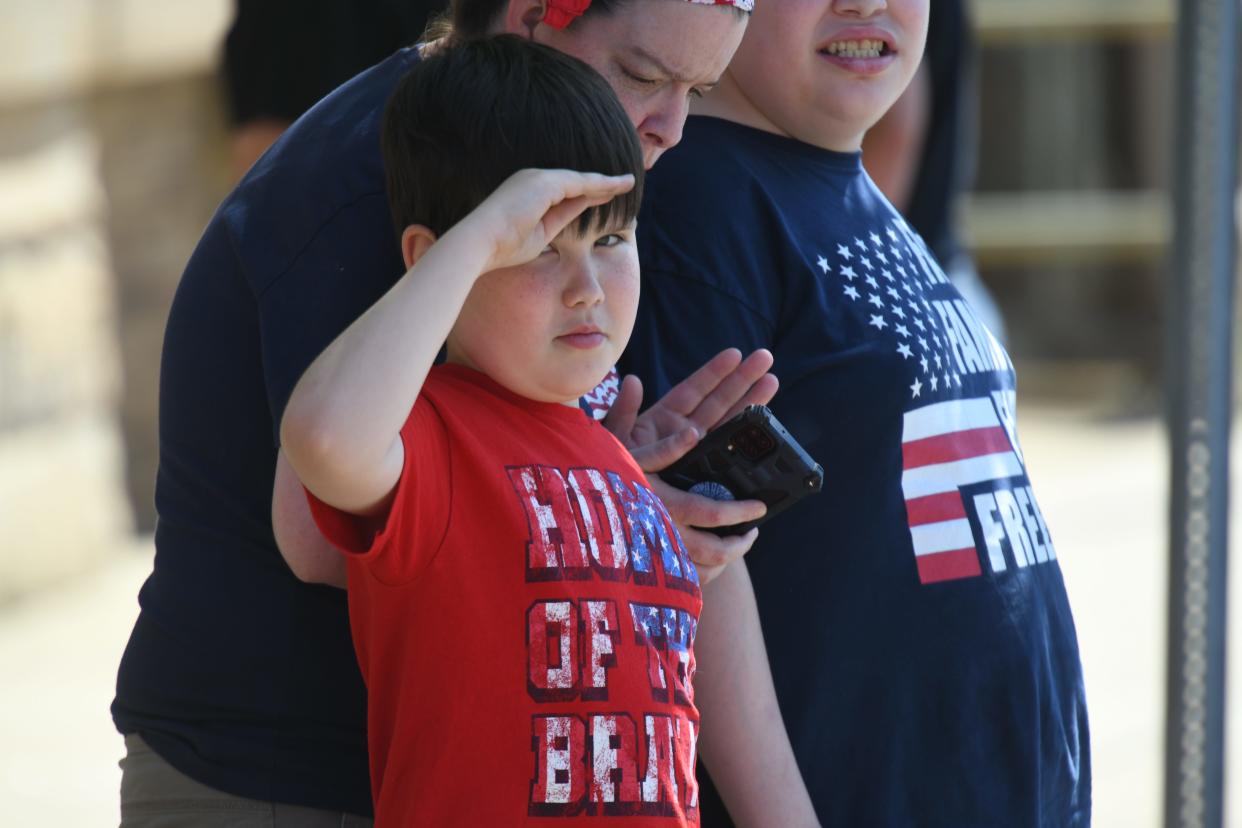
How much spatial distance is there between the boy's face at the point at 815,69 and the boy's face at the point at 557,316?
50 centimetres

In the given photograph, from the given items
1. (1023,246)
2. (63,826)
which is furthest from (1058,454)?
(63,826)

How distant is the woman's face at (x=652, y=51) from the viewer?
5.58ft

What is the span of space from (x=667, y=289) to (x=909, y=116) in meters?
2.21

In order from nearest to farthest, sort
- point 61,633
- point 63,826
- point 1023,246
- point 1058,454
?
1. point 63,826
2. point 61,633
3. point 1058,454
4. point 1023,246

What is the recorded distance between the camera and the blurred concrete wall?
5246 millimetres

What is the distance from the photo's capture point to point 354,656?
1.69 metres

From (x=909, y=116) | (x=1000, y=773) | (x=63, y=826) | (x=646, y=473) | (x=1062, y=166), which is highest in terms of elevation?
(x=1062, y=166)

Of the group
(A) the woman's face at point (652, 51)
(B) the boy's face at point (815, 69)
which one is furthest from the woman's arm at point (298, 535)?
(B) the boy's face at point (815, 69)

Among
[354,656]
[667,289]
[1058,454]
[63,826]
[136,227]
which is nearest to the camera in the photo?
[354,656]

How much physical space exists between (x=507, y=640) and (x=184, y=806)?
44cm

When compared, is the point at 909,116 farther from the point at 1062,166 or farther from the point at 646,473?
the point at 1062,166

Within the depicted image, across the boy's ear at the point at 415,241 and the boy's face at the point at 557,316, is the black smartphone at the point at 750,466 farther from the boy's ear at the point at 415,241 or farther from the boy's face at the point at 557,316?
the boy's ear at the point at 415,241

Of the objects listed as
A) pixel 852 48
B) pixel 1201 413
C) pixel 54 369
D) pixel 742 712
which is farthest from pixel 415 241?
pixel 54 369

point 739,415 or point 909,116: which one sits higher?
point 909,116
